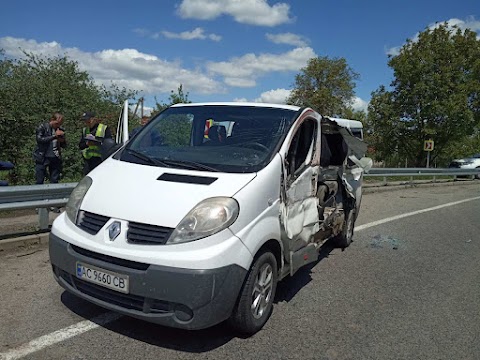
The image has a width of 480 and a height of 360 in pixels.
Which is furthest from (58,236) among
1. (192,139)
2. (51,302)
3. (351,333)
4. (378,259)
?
(378,259)

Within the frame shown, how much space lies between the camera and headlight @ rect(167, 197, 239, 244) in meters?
2.89

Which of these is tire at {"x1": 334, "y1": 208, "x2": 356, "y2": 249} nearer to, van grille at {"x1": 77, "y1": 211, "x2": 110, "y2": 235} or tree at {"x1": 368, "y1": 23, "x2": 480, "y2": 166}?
van grille at {"x1": 77, "y1": 211, "x2": 110, "y2": 235}

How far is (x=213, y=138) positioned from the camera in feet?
13.4

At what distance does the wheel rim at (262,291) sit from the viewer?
10.7 feet

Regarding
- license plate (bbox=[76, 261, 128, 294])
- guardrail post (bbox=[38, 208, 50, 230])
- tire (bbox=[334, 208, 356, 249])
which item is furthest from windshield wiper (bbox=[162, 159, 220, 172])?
tire (bbox=[334, 208, 356, 249])

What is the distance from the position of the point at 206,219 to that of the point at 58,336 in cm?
139

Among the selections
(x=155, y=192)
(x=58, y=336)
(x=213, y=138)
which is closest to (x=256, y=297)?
(x=155, y=192)

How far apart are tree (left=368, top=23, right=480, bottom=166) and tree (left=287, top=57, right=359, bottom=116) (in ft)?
34.2

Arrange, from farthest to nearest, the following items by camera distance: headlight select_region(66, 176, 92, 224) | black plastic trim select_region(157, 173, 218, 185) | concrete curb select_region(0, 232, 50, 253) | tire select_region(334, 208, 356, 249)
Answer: tire select_region(334, 208, 356, 249) → concrete curb select_region(0, 232, 50, 253) → headlight select_region(66, 176, 92, 224) → black plastic trim select_region(157, 173, 218, 185)

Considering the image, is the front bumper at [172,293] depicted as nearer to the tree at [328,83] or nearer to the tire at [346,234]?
the tire at [346,234]

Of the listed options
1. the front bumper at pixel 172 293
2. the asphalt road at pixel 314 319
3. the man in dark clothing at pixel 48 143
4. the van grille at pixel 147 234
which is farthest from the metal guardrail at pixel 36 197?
the van grille at pixel 147 234

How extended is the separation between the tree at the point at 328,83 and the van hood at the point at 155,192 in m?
38.2

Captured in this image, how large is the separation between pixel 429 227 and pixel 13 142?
38.6ft

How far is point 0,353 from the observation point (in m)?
2.81
